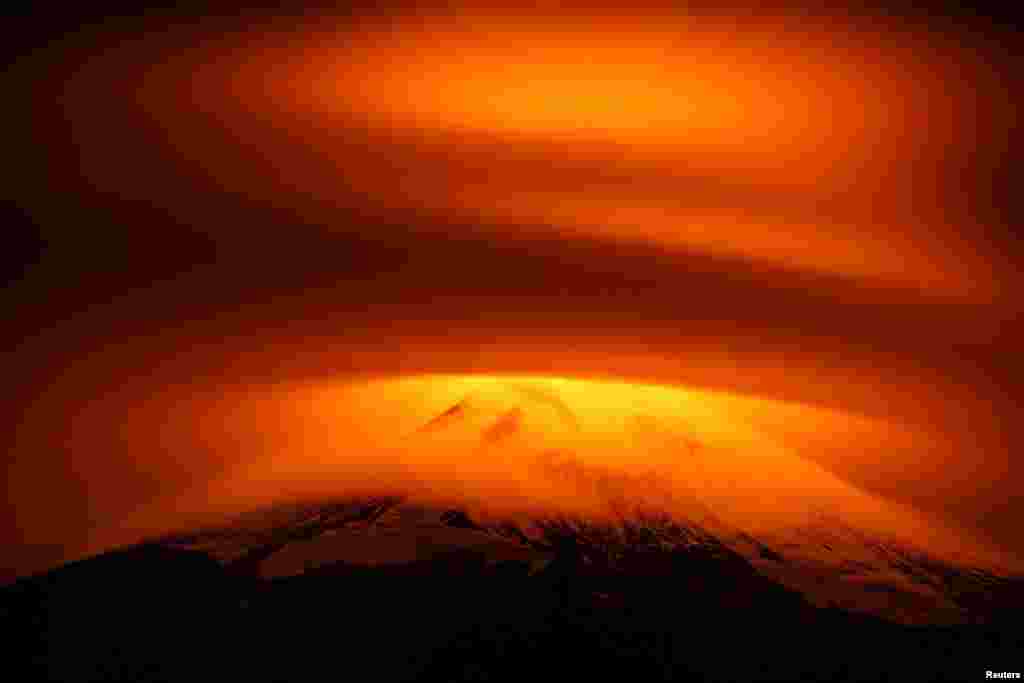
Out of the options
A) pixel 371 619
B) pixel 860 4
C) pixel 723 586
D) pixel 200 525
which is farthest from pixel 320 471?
pixel 860 4

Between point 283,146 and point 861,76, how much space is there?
2.42 meters

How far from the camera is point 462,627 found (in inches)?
420

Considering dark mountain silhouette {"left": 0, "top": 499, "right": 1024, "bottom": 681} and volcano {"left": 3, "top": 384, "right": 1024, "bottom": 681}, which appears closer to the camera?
dark mountain silhouette {"left": 0, "top": 499, "right": 1024, "bottom": 681}

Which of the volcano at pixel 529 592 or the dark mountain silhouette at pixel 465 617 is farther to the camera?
the volcano at pixel 529 592

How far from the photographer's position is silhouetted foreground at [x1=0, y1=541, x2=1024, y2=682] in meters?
10.1

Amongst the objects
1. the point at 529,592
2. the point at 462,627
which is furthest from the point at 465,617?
the point at 529,592

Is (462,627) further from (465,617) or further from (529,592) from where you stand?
(529,592)

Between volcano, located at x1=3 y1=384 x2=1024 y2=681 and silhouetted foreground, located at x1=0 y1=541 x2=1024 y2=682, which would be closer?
silhouetted foreground, located at x1=0 y1=541 x2=1024 y2=682

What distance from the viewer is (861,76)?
5.34 metres

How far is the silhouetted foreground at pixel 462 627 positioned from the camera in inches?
398

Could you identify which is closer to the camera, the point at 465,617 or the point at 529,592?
the point at 465,617

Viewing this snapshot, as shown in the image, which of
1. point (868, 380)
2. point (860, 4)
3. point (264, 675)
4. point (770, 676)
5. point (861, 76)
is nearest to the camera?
point (860, 4)

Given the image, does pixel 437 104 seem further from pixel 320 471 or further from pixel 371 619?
pixel 320 471

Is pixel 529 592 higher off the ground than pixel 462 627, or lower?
higher
